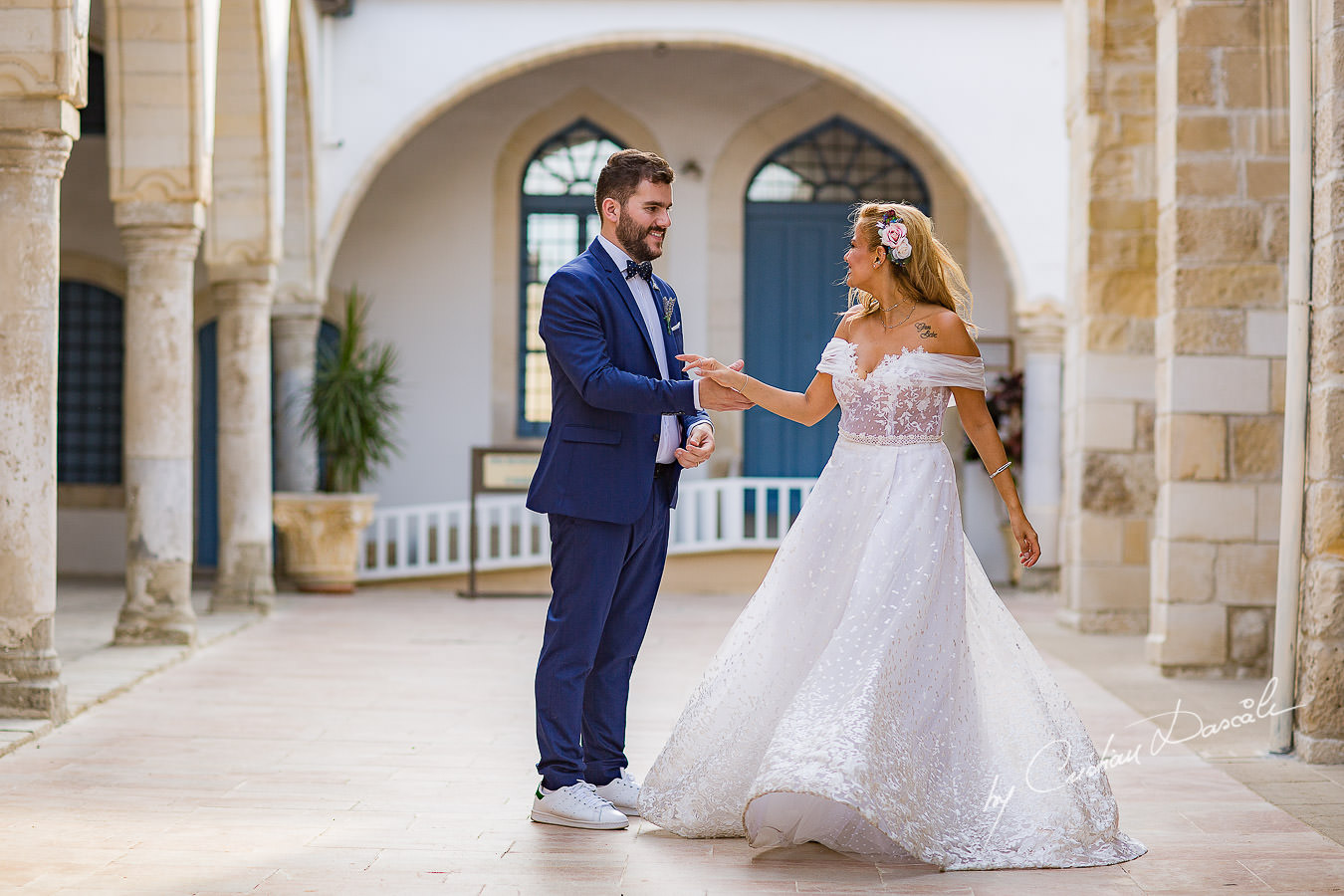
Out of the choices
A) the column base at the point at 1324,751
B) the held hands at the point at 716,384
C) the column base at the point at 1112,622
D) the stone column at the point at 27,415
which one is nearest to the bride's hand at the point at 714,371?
the held hands at the point at 716,384

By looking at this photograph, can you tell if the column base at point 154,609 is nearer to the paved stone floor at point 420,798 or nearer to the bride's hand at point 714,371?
the paved stone floor at point 420,798

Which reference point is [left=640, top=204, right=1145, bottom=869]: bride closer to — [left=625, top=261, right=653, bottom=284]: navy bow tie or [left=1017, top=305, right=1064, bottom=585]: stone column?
[left=625, top=261, right=653, bottom=284]: navy bow tie

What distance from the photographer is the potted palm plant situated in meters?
11.2

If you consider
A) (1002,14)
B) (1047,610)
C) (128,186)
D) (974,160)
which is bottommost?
(1047,610)

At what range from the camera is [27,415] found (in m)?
5.47

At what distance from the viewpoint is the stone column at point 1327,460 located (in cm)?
478

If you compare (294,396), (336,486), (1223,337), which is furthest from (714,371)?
(294,396)

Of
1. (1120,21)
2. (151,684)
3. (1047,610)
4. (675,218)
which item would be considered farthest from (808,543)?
(675,218)

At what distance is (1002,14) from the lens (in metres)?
11.8

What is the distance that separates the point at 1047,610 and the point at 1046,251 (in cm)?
293

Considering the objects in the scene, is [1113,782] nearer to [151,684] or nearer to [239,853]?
[239,853]

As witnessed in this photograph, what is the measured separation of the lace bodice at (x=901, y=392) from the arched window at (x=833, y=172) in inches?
404

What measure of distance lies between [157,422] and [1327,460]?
568 centimetres

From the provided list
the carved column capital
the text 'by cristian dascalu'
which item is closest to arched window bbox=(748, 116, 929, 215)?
the text 'by cristian dascalu'
